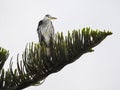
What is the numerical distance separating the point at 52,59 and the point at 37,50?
17 centimetres

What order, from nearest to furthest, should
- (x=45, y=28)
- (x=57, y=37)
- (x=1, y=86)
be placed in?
(x=1, y=86) → (x=57, y=37) → (x=45, y=28)

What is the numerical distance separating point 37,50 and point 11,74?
0.34m

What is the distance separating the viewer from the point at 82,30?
9.87 ft

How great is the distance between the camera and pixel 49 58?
120 inches

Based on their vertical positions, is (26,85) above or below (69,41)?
below

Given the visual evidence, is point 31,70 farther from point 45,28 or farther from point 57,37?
point 45,28

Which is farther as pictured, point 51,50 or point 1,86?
point 51,50

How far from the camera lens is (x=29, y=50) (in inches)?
117

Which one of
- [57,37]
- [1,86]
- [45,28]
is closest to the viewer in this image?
[1,86]

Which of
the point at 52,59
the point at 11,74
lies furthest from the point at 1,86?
the point at 52,59

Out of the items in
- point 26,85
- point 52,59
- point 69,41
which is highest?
point 69,41

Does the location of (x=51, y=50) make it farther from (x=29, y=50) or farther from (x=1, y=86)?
(x=1, y=86)

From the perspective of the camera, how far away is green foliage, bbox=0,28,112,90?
2918mm

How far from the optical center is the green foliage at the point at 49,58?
2918 mm
